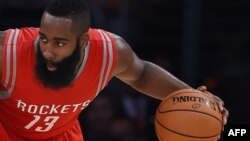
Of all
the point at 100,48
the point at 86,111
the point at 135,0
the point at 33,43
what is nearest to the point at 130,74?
the point at 100,48

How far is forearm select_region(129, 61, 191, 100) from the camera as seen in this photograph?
3707mm

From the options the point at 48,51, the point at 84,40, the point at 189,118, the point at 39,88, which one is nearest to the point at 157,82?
the point at 189,118

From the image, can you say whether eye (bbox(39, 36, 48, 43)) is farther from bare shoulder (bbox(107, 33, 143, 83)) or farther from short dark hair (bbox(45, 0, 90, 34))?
bare shoulder (bbox(107, 33, 143, 83))

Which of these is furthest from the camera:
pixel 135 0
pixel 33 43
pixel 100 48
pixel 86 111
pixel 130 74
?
pixel 135 0

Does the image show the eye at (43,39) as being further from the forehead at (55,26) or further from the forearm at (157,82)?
the forearm at (157,82)

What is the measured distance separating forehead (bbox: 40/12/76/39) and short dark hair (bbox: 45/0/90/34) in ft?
0.07

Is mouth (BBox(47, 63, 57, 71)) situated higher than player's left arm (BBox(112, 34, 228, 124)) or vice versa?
mouth (BBox(47, 63, 57, 71))

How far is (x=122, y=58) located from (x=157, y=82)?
305 millimetres

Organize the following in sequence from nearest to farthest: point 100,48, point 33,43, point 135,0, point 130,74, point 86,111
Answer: point 33,43 < point 100,48 < point 130,74 < point 86,111 < point 135,0

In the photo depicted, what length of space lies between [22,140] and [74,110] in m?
0.33

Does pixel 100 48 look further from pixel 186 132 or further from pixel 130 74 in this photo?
pixel 186 132

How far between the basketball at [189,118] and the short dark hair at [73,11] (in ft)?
2.16

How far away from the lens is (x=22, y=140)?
352 centimetres

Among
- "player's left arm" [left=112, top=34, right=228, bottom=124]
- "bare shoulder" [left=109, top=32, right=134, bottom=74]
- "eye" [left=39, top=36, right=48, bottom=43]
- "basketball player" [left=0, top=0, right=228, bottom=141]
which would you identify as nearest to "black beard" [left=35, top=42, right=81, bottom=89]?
"basketball player" [left=0, top=0, right=228, bottom=141]
